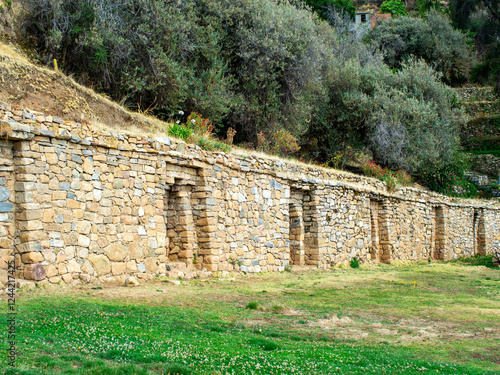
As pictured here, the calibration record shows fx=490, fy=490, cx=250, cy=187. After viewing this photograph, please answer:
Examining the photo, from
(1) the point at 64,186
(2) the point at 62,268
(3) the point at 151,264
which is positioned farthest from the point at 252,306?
(1) the point at 64,186

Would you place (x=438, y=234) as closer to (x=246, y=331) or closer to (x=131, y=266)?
(x=131, y=266)

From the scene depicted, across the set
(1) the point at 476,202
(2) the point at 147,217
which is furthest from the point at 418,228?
(2) the point at 147,217

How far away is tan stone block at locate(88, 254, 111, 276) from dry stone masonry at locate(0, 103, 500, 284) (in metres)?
0.02

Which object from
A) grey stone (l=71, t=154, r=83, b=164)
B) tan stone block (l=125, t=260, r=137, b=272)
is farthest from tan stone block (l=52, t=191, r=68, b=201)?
tan stone block (l=125, t=260, r=137, b=272)

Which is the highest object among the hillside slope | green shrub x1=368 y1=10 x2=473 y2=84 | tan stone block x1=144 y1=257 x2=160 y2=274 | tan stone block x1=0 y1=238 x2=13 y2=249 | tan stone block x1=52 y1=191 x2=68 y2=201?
green shrub x1=368 y1=10 x2=473 y2=84

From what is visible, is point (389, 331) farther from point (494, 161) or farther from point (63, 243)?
point (494, 161)

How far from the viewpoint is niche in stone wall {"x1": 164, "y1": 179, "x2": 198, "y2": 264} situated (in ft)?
42.2

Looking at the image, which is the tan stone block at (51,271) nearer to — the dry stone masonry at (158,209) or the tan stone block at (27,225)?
the dry stone masonry at (158,209)

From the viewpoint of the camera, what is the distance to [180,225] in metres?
13.0

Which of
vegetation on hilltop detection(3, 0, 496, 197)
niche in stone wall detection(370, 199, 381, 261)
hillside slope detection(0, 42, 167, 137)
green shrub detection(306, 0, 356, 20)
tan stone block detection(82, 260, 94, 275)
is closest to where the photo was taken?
tan stone block detection(82, 260, 94, 275)

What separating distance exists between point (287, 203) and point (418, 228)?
36.8 feet

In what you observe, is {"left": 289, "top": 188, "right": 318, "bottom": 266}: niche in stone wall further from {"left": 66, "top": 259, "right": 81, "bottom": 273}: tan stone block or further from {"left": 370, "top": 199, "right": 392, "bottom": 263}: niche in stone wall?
{"left": 66, "top": 259, "right": 81, "bottom": 273}: tan stone block

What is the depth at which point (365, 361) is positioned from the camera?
6281mm

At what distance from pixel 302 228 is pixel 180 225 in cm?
569
